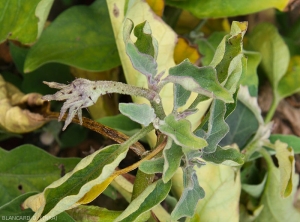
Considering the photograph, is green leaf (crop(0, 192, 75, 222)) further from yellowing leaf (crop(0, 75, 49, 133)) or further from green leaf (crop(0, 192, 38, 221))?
yellowing leaf (crop(0, 75, 49, 133))

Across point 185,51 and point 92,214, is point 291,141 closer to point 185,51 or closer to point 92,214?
point 185,51

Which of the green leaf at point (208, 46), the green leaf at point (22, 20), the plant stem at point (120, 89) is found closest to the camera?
the plant stem at point (120, 89)

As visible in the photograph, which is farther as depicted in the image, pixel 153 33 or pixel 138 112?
pixel 153 33

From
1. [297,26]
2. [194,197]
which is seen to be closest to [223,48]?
[194,197]

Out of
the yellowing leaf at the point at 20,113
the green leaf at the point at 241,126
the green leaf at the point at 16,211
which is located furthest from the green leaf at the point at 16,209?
the green leaf at the point at 241,126

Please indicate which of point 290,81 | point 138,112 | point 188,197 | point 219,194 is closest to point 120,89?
point 138,112

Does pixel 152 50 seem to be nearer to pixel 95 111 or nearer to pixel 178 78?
pixel 178 78

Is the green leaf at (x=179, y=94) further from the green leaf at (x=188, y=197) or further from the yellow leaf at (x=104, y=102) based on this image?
the yellow leaf at (x=104, y=102)

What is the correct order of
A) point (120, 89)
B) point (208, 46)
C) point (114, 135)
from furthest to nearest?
point (208, 46), point (114, 135), point (120, 89)
